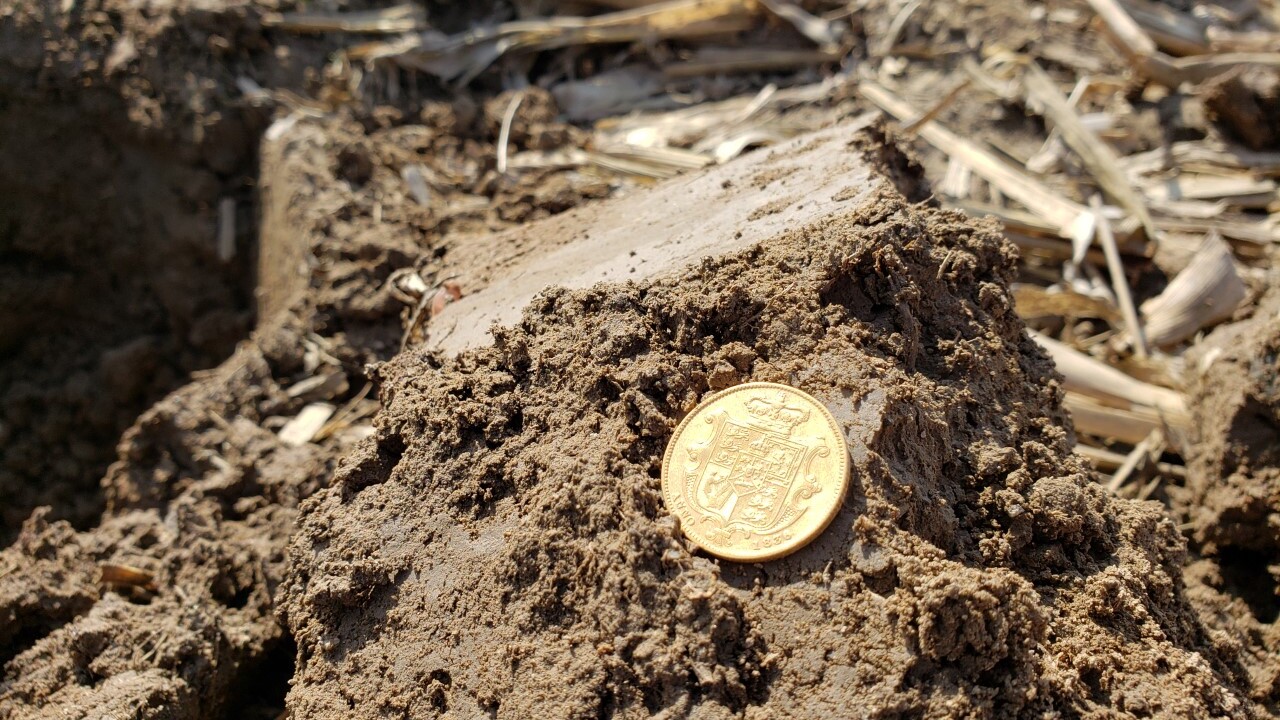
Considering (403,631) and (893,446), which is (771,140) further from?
(403,631)

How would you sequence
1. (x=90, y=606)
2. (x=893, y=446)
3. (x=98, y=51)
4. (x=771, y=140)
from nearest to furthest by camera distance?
(x=893, y=446), (x=90, y=606), (x=771, y=140), (x=98, y=51)

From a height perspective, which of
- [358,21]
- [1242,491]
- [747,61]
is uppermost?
[358,21]

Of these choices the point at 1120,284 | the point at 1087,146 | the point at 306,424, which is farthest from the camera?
the point at 1087,146

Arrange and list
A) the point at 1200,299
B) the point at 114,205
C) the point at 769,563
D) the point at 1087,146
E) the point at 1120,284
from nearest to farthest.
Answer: the point at 769,563
the point at 1200,299
the point at 1120,284
the point at 1087,146
the point at 114,205

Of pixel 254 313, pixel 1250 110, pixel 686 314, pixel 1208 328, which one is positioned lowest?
pixel 1208 328

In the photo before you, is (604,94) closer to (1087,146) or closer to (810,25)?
(810,25)

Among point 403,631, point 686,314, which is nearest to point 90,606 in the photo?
point 403,631

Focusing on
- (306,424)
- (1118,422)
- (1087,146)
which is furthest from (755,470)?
(1087,146)
